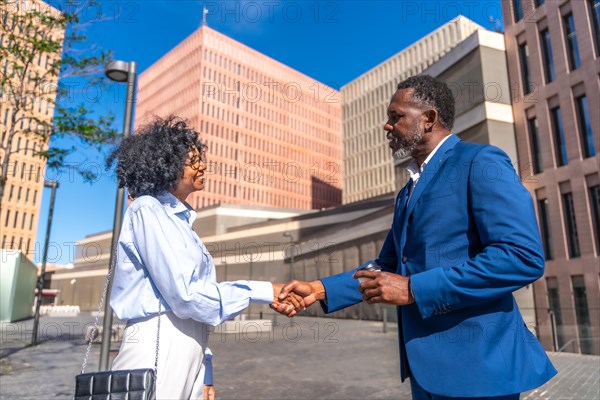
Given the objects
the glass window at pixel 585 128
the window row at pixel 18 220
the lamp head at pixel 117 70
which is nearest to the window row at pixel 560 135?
the glass window at pixel 585 128

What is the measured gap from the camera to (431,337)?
1.98 m

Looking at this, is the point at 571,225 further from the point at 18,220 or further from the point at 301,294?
the point at 18,220

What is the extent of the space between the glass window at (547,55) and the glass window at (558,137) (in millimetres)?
1630

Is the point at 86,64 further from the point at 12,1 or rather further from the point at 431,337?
the point at 431,337

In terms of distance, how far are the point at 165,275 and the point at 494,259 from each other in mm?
1494

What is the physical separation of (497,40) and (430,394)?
2361cm

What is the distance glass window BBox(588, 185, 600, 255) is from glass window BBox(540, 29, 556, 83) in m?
5.46

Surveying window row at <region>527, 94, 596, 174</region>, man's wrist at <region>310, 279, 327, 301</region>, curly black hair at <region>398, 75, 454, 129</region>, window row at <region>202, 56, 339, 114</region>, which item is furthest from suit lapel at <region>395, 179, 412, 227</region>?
window row at <region>202, 56, 339, 114</region>

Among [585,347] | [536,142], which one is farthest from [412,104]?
[536,142]

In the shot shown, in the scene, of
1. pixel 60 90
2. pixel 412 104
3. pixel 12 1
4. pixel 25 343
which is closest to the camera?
pixel 412 104

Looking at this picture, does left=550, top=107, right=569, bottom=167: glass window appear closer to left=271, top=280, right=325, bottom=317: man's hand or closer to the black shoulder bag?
left=271, top=280, right=325, bottom=317: man's hand

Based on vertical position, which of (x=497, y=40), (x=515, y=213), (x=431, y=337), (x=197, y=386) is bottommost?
(x=197, y=386)

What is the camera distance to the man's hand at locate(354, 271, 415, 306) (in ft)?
6.19

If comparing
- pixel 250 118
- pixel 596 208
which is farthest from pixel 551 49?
pixel 250 118
